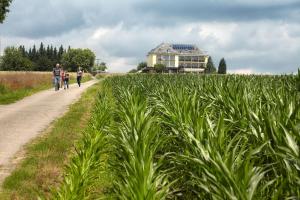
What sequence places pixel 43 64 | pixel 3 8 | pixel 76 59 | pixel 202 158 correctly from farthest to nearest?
pixel 76 59, pixel 43 64, pixel 3 8, pixel 202 158

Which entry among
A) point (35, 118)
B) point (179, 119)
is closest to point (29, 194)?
point (179, 119)

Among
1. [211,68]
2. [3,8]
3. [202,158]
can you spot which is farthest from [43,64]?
[202,158]

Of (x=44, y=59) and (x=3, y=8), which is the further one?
(x=44, y=59)

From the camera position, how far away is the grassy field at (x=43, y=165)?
7959 mm

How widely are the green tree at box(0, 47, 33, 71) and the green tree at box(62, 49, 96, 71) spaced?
16071 mm

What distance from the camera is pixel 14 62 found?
516 ft

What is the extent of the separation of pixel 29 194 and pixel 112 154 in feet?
7.27

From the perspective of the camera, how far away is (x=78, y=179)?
23.5ft

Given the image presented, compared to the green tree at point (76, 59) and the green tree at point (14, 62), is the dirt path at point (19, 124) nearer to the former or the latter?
the green tree at point (14, 62)

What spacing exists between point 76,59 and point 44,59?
9969 mm

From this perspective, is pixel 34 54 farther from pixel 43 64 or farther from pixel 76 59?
pixel 76 59

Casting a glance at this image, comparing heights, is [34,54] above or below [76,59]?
above

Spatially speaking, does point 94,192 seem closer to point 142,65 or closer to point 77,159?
point 77,159

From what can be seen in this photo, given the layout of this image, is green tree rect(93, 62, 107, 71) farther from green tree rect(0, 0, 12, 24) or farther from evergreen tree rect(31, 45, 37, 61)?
green tree rect(0, 0, 12, 24)
